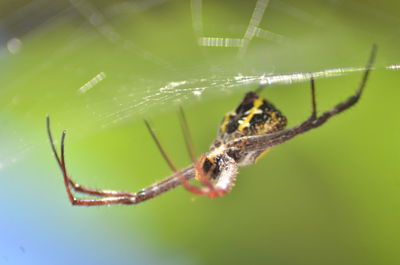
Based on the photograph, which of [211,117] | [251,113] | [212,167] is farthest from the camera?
[211,117]

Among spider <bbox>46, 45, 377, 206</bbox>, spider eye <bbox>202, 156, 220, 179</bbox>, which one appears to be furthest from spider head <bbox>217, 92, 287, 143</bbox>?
spider eye <bbox>202, 156, 220, 179</bbox>

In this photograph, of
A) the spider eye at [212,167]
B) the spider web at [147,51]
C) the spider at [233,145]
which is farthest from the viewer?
the spider web at [147,51]

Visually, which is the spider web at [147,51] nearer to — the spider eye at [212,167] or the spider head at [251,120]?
the spider head at [251,120]

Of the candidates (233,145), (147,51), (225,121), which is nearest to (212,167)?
(233,145)

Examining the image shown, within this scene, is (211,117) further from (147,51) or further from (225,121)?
(147,51)

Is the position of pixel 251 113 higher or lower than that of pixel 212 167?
higher

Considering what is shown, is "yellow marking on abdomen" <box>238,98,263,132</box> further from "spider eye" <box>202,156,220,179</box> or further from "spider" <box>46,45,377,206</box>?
"spider eye" <box>202,156,220,179</box>

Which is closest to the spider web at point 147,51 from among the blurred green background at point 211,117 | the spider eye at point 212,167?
the blurred green background at point 211,117

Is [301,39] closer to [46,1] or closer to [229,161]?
[229,161]
